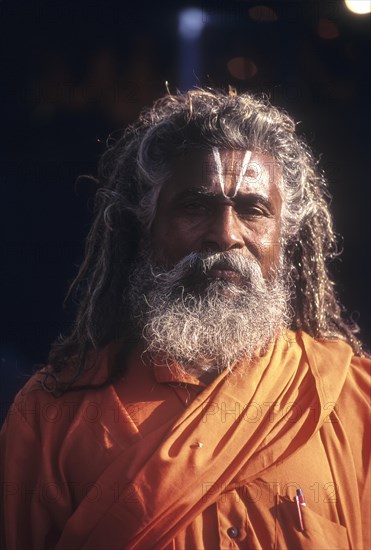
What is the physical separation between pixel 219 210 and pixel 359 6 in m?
1.46

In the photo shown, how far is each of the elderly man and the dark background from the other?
31 cm

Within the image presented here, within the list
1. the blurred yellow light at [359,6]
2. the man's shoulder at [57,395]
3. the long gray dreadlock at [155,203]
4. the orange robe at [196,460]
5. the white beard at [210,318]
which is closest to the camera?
the orange robe at [196,460]

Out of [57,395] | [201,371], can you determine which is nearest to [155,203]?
[201,371]

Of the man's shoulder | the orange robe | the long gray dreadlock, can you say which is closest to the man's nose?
the long gray dreadlock

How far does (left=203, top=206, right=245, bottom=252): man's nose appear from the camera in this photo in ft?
8.21

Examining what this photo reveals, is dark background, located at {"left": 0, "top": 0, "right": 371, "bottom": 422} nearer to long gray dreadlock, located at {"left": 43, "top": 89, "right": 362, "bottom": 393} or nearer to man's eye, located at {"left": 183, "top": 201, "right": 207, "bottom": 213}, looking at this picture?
long gray dreadlock, located at {"left": 43, "top": 89, "right": 362, "bottom": 393}

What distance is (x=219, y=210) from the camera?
2.57 m

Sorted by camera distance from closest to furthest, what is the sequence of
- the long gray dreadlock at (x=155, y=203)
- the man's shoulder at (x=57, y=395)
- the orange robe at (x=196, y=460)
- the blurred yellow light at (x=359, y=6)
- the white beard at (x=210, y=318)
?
the orange robe at (x=196, y=460) → the man's shoulder at (x=57, y=395) → the white beard at (x=210, y=318) → the long gray dreadlock at (x=155, y=203) → the blurred yellow light at (x=359, y=6)

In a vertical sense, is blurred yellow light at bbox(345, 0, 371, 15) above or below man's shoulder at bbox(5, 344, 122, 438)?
above

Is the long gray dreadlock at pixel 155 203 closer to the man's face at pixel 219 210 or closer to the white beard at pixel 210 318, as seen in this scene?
the man's face at pixel 219 210

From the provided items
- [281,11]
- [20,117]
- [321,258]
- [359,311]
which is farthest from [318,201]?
[20,117]

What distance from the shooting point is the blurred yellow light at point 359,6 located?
3.23m

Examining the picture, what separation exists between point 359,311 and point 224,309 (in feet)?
4.25

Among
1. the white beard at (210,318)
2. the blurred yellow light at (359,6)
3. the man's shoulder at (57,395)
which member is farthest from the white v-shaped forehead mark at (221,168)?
the blurred yellow light at (359,6)
